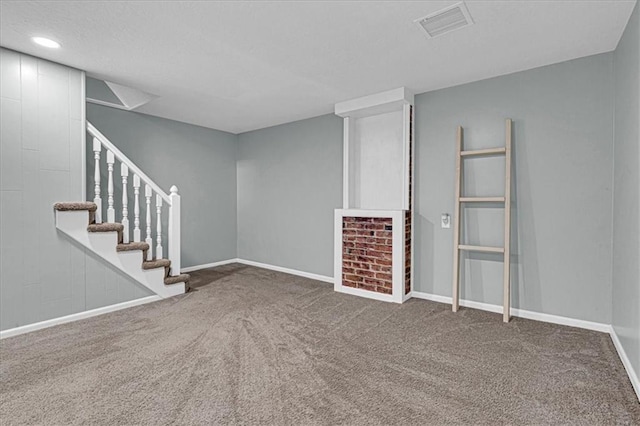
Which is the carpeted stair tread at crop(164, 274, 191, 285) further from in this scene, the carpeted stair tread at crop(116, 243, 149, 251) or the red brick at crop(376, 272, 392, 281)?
the red brick at crop(376, 272, 392, 281)

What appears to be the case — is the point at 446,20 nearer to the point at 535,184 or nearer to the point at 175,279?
the point at 535,184

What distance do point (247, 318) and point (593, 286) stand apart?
3124mm

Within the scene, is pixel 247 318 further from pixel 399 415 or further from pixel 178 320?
pixel 399 415

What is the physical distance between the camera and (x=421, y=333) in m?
2.83

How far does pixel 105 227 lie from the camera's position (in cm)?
321

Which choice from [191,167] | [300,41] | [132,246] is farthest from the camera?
[191,167]

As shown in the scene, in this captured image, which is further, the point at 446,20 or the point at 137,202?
the point at 137,202

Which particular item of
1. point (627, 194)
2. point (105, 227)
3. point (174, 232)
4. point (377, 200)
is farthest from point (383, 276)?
point (105, 227)

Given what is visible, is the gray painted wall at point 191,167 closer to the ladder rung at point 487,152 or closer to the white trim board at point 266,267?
the white trim board at point 266,267

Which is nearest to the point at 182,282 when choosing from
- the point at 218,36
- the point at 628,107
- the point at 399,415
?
the point at 218,36

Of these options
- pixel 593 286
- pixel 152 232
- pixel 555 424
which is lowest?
pixel 555 424

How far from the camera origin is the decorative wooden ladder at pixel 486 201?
3.08 metres

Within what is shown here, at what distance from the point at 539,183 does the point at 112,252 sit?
424 centimetres

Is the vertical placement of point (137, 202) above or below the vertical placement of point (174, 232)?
above
